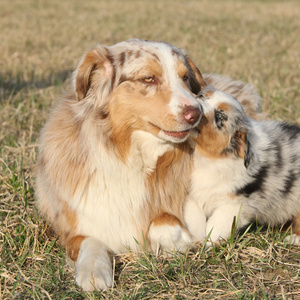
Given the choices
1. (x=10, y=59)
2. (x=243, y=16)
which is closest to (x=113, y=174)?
(x=10, y=59)

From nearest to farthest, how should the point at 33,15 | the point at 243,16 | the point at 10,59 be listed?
1. the point at 10,59
2. the point at 33,15
3. the point at 243,16

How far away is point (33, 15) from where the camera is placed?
15.6 m

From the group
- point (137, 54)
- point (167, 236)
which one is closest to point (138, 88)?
point (137, 54)

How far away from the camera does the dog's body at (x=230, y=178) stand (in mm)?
3832

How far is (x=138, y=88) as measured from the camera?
3514mm

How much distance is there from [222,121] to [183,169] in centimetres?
52

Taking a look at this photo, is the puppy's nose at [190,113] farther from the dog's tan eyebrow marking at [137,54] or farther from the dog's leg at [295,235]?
the dog's leg at [295,235]

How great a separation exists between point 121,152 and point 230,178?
3.24 ft

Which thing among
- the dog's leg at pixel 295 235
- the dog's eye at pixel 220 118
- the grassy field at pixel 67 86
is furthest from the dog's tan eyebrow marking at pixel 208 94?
the dog's leg at pixel 295 235

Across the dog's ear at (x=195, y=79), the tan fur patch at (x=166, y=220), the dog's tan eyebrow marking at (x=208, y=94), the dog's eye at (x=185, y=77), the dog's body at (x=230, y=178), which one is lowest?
the tan fur patch at (x=166, y=220)

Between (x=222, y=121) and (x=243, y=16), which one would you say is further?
(x=243, y=16)

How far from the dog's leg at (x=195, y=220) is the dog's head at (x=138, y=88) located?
757mm

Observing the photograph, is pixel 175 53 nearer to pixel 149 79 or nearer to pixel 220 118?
pixel 149 79

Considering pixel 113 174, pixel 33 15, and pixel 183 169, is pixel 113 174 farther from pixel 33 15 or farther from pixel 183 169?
pixel 33 15
